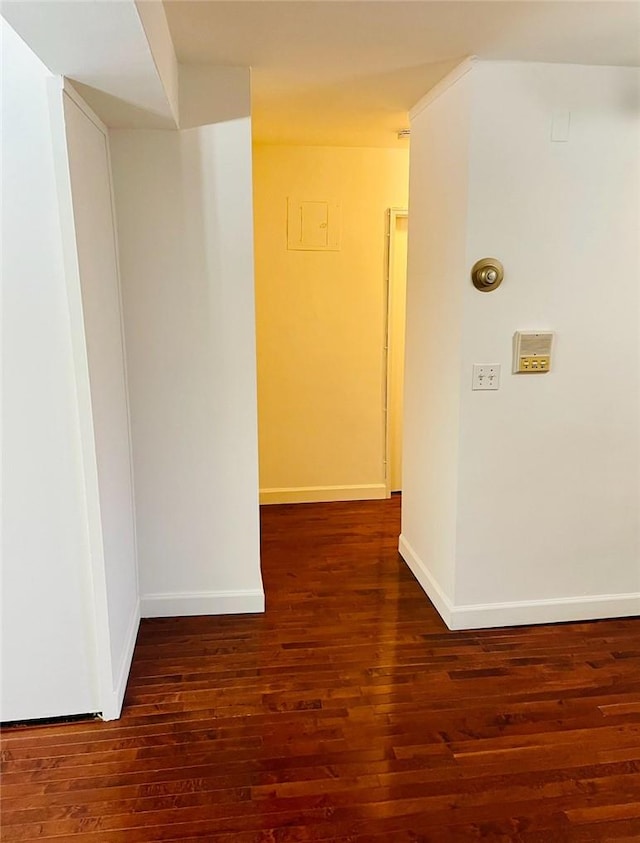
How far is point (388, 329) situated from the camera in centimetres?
410

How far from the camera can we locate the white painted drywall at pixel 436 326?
2443 millimetres

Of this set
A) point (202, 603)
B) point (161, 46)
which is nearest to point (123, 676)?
point (202, 603)

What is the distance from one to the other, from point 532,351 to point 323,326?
1.83 m

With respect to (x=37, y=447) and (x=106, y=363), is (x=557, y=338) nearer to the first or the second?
(x=106, y=363)

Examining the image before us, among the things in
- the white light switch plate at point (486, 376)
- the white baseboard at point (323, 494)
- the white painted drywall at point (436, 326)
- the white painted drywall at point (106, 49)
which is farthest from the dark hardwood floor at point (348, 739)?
the white painted drywall at point (106, 49)

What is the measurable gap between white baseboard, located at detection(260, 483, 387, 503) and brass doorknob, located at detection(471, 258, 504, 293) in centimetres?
219

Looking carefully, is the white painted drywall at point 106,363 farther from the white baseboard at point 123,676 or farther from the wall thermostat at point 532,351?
the wall thermostat at point 532,351

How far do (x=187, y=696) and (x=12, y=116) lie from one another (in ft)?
6.53

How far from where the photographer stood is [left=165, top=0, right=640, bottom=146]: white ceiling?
6.07ft

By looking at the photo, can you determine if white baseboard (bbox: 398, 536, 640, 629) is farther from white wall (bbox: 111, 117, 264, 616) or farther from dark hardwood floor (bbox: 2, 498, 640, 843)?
white wall (bbox: 111, 117, 264, 616)

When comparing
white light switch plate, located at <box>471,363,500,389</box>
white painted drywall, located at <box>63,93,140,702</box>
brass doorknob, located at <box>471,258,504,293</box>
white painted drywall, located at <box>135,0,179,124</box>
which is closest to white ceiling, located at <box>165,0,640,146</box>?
white painted drywall, located at <box>135,0,179,124</box>

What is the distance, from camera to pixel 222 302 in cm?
250

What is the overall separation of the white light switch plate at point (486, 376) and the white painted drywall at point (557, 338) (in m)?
0.03

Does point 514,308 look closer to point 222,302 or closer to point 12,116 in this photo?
point 222,302
